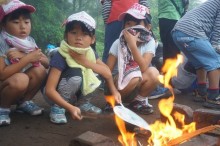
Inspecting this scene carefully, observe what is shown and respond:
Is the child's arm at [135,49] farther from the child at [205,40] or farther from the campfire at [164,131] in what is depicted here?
the child at [205,40]

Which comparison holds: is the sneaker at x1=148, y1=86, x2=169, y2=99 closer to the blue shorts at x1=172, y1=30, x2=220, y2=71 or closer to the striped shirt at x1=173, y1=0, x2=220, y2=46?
the blue shorts at x1=172, y1=30, x2=220, y2=71

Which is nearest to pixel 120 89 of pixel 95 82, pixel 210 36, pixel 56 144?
pixel 95 82

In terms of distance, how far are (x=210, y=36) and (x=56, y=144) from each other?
2738 millimetres

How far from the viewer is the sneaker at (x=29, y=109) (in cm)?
335

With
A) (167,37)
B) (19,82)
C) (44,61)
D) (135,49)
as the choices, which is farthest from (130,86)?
(167,37)

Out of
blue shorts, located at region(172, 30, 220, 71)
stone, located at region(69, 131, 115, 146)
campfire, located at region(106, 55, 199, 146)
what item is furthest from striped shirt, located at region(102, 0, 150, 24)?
stone, located at region(69, 131, 115, 146)

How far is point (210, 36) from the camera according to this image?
424 centimetres

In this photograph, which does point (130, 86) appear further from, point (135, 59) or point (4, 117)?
point (4, 117)

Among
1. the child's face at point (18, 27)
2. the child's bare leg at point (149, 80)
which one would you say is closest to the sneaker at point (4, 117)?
the child's face at point (18, 27)

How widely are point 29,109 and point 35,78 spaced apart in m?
0.41

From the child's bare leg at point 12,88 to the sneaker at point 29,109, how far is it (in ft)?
1.13

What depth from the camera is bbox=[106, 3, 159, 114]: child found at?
3463 mm

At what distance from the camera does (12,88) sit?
116 inches

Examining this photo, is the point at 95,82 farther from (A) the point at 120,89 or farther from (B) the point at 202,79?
(B) the point at 202,79
